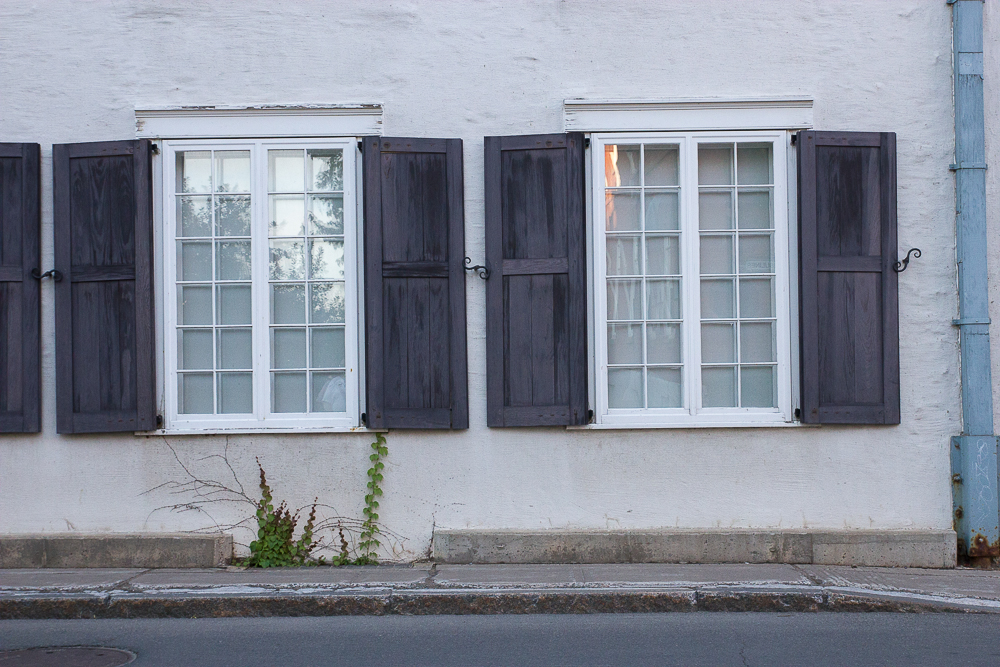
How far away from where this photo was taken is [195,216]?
254 inches

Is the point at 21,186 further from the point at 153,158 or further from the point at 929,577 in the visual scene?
the point at 929,577

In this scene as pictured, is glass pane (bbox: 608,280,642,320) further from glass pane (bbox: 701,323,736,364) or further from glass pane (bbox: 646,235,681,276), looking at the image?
glass pane (bbox: 701,323,736,364)

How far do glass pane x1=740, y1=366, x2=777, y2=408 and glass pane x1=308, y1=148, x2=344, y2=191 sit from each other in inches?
127

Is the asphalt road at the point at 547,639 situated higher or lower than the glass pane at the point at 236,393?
lower

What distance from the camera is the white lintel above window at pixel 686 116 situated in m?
6.27

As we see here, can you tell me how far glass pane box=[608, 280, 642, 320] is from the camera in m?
6.40

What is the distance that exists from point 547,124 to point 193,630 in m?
4.00

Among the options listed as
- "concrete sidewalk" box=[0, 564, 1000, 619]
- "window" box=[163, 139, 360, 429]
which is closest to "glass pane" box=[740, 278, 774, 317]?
"concrete sidewalk" box=[0, 564, 1000, 619]

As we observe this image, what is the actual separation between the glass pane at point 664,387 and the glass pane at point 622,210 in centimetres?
105

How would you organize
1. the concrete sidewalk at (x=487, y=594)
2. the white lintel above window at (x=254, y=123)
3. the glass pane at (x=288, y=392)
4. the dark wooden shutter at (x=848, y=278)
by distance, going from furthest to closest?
the glass pane at (x=288, y=392)
the white lintel above window at (x=254, y=123)
the dark wooden shutter at (x=848, y=278)
the concrete sidewalk at (x=487, y=594)

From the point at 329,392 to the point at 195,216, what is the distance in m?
1.60

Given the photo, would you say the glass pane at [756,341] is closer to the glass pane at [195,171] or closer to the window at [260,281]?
the window at [260,281]

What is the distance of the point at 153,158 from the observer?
250 inches

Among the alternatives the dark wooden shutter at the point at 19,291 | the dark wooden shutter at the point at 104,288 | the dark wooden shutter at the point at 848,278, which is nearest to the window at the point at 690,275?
the dark wooden shutter at the point at 848,278
